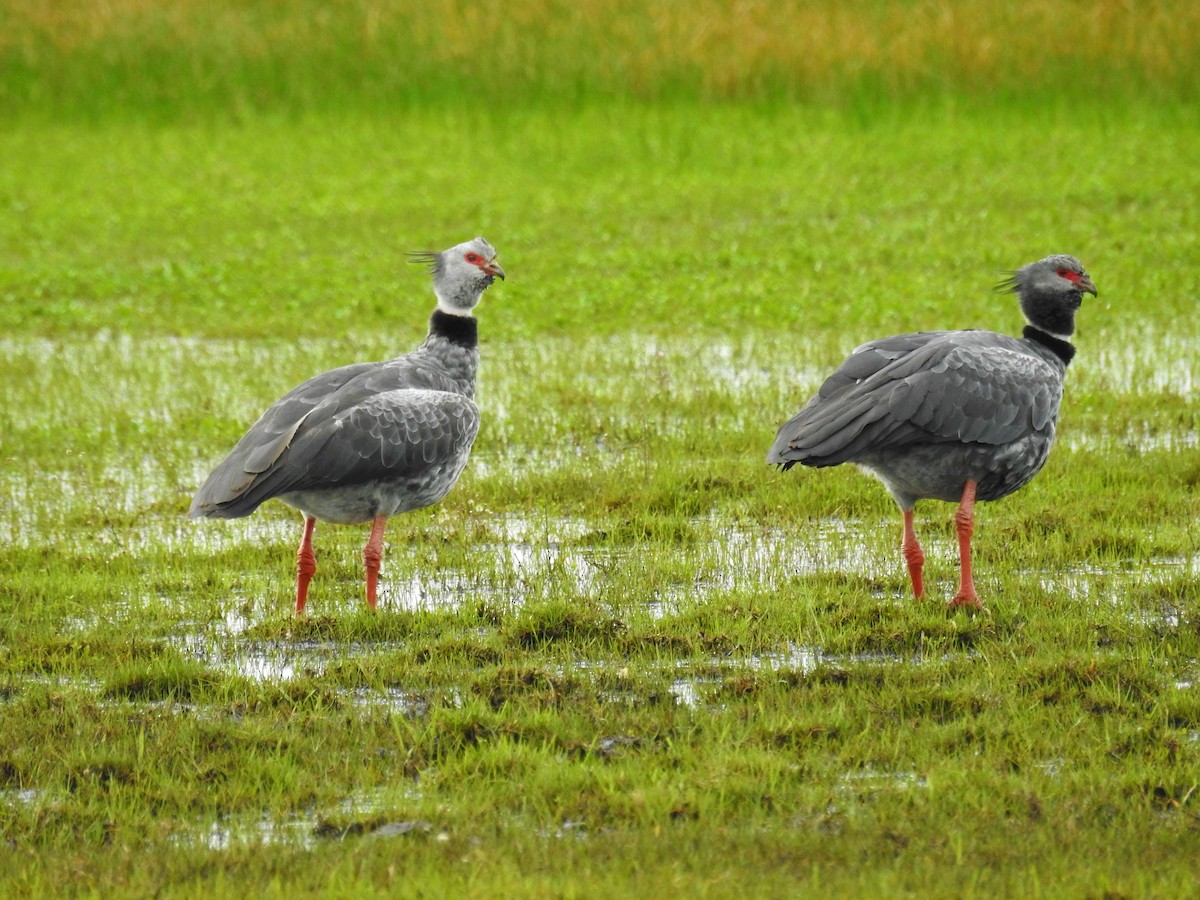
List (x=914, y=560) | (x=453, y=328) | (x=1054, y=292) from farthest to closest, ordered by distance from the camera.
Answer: (x=453, y=328), (x=1054, y=292), (x=914, y=560)

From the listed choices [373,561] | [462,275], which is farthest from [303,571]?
[462,275]

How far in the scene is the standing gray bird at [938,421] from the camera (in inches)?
261

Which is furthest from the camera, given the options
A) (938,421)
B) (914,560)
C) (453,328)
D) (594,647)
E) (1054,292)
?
(453,328)

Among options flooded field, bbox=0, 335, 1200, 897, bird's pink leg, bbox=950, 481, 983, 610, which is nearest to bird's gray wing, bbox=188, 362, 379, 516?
flooded field, bbox=0, 335, 1200, 897

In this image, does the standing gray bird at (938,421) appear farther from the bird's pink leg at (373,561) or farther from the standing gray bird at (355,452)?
the bird's pink leg at (373,561)

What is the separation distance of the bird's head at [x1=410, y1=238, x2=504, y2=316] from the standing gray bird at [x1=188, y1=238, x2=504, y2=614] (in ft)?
1.12

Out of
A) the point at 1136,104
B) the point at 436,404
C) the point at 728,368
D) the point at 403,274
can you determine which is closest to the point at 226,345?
the point at 403,274

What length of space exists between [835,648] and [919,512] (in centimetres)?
244

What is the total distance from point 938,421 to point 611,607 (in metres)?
1.64

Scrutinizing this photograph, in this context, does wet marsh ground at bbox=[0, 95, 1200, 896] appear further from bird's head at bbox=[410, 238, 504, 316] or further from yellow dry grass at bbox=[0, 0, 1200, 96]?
yellow dry grass at bbox=[0, 0, 1200, 96]

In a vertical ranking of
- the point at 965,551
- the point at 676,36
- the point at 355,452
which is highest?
the point at 355,452

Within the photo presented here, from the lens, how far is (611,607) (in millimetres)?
6789

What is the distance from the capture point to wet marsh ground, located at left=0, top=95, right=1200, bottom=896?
450 cm

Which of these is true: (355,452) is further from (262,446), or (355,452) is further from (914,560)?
(914,560)
